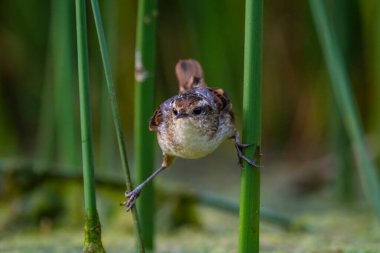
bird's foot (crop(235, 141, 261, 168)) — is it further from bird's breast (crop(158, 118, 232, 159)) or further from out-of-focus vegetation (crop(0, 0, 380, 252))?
out-of-focus vegetation (crop(0, 0, 380, 252))

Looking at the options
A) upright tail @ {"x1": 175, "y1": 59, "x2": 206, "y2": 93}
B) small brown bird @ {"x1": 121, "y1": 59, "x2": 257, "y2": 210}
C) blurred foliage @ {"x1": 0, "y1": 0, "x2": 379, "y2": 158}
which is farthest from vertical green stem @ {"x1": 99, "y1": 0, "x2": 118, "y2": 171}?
small brown bird @ {"x1": 121, "y1": 59, "x2": 257, "y2": 210}

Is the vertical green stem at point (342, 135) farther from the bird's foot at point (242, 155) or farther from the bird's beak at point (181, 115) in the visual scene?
the bird's foot at point (242, 155)

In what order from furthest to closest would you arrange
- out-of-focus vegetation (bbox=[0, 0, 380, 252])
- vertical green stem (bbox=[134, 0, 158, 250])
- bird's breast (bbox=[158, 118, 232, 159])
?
out-of-focus vegetation (bbox=[0, 0, 380, 252]), vertical green stem (bbox=[134, 0, 158, 250]), bird's breast (bbox=[158, 118, 232, 159])

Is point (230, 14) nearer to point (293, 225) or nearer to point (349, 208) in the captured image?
point (349, 208)

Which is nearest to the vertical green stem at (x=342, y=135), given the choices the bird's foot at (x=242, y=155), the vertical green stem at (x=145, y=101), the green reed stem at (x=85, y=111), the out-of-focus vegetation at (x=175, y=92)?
the out-of-focus vegetation at (x=175, y=92)

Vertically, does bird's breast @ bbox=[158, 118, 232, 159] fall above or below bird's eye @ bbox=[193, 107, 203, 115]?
below

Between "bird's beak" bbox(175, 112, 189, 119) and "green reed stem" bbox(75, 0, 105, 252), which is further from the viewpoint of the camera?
"bird's beak" bbox(175, 112, 189, 119)

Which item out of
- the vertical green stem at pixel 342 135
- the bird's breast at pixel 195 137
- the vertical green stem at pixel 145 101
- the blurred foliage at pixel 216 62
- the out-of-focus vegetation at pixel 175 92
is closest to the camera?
the bird's breast at pixel 195 137
